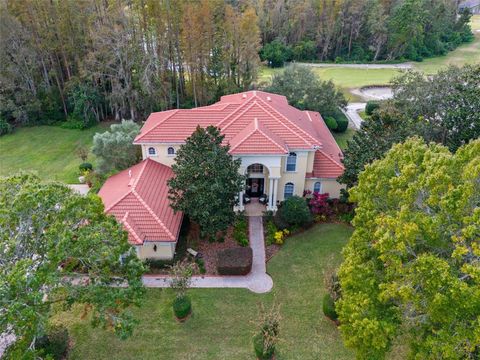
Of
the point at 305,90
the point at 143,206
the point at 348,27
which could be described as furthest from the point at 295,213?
the point at 348,27

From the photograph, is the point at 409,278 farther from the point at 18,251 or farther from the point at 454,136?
the point at 454,136

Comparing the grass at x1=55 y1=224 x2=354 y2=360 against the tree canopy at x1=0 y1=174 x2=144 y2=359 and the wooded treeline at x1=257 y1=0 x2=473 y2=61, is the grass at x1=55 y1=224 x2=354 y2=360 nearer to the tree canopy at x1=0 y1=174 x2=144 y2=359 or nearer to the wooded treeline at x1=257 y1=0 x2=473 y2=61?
the tree canopy at x1=0 y1=174 x2=144 y2=359

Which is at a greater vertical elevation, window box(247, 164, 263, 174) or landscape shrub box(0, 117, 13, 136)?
window box(247, 164, 263, 174)

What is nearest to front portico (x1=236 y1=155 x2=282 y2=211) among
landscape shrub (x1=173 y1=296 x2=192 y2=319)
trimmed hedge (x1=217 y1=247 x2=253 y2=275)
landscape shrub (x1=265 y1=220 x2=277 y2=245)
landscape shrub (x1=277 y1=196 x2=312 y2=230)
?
landscape shrub (x1=277 y1=196 x2=312 y2=230)

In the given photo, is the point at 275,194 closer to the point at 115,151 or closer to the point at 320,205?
the point at 320,205

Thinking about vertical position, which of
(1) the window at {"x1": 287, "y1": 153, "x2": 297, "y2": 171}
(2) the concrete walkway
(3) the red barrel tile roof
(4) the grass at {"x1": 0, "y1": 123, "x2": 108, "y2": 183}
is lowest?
(4) the grass at {"x1": 0, "y1": 123, "x2": 108, "y2": 183}

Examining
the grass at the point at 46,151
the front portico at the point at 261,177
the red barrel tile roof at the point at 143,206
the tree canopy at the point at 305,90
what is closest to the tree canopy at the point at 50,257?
the red barrel tile roof at the point at 143,206

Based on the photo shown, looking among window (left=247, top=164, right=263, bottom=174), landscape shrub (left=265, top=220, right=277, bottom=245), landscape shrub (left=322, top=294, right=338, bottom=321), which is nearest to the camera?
landscape shrub (left=322, top=294, right=338, bottom=321)
